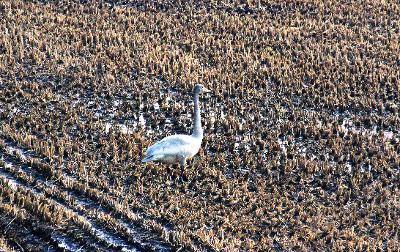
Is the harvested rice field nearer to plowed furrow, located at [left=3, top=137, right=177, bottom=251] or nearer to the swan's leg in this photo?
plowed furrow, located at [left=3, top=137, right=177, bottom=251]

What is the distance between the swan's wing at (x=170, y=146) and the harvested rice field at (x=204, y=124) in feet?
1.99

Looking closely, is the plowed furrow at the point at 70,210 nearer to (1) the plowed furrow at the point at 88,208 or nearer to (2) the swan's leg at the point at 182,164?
(1) the plowed furrow at the point at 88,208

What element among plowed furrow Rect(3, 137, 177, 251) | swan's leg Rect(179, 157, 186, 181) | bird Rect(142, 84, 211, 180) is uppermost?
bird Rect(142, 84, 211, 180)

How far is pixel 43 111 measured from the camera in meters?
14.1

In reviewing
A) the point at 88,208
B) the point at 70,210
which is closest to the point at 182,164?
the point at 88,208

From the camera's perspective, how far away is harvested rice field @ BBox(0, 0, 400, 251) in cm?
1008

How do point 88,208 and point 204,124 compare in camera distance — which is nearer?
point 88,208

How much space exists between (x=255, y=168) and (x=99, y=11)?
10.0 m

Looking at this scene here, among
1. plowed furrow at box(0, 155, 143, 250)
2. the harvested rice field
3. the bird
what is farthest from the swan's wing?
plowed furrow at box(0, 155, 143, 250)

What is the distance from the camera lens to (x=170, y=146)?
35.7 ft

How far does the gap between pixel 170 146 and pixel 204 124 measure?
9.92 ft

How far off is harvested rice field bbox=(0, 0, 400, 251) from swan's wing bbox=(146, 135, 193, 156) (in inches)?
23.8

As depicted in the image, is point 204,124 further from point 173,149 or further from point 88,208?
point 88,208

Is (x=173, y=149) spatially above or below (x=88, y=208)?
above
